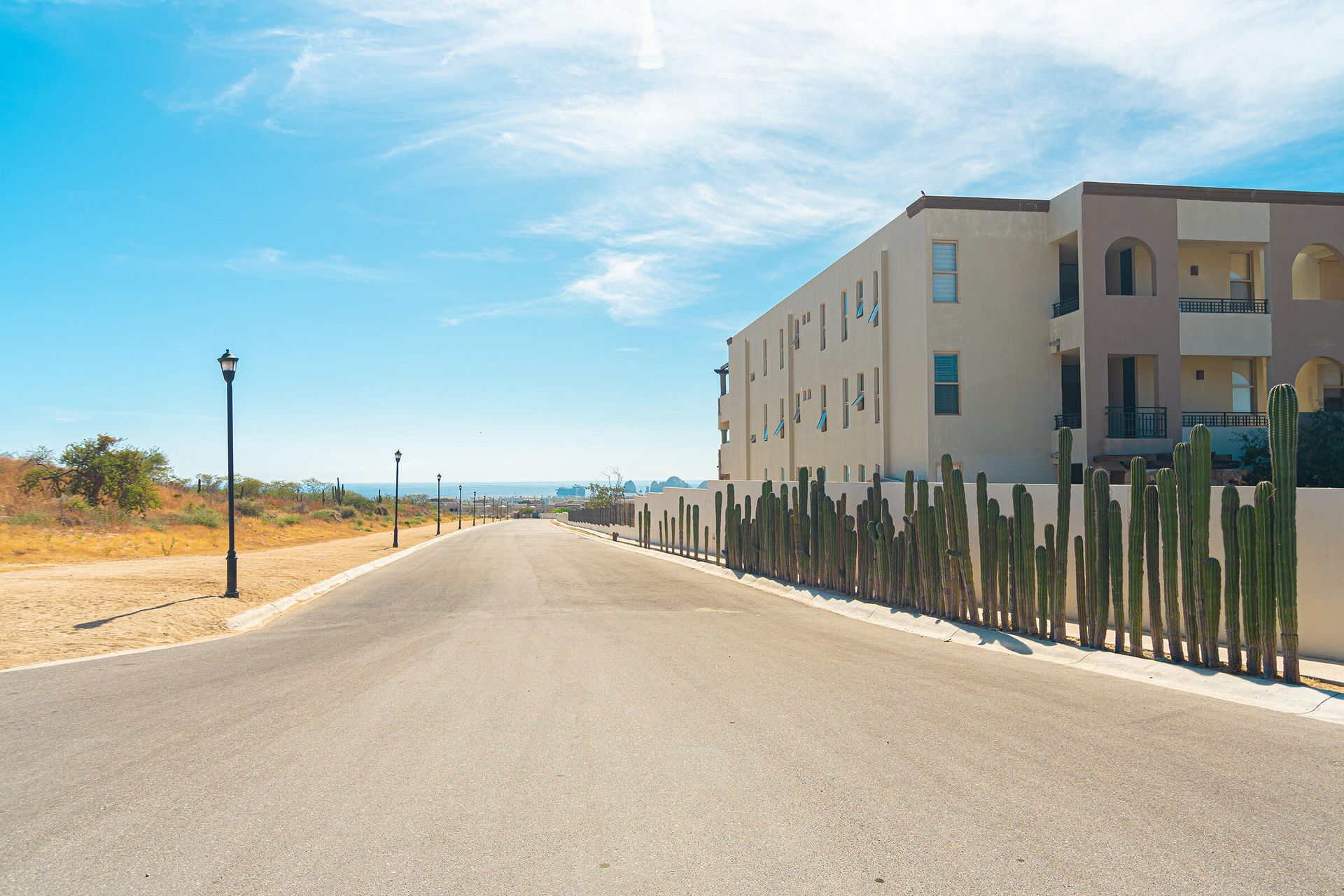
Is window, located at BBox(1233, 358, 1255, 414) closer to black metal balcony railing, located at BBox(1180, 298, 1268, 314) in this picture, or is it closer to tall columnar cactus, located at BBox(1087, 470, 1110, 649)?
black metal balcony railing, located at BBox(1180, 298, 1268, 314)

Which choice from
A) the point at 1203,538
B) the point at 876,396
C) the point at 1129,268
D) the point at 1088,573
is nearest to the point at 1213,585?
the point at 1203,538

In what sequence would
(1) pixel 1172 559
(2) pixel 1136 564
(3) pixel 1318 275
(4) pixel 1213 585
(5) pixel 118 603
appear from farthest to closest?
1. (3) pixel 1318 275
2. (5) pixel 118 603
3. (2) pixel 1136 564
4. (1) pixel 1172 559
5. (4) pixel 1213 585

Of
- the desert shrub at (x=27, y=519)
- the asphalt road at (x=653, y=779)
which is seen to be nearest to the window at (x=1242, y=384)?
the asphalt road at (x=653, y=779)

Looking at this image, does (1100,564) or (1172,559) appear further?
(1100,564)

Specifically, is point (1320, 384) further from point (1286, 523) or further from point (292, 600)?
point (292, 600)

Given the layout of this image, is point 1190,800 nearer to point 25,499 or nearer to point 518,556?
point 518,556

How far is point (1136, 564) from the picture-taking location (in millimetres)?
9891

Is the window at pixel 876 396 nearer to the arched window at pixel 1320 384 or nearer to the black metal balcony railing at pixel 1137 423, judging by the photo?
the black metal balcony railing at pixel 1137 423

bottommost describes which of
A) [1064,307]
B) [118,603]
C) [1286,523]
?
[118,603]

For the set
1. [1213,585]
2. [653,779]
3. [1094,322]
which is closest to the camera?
[653,779]

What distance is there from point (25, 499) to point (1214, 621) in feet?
171

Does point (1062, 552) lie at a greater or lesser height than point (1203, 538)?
lesser

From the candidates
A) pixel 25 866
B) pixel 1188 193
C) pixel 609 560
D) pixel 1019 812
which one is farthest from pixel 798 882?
pixel 609 560

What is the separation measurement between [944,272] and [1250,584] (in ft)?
57.9
